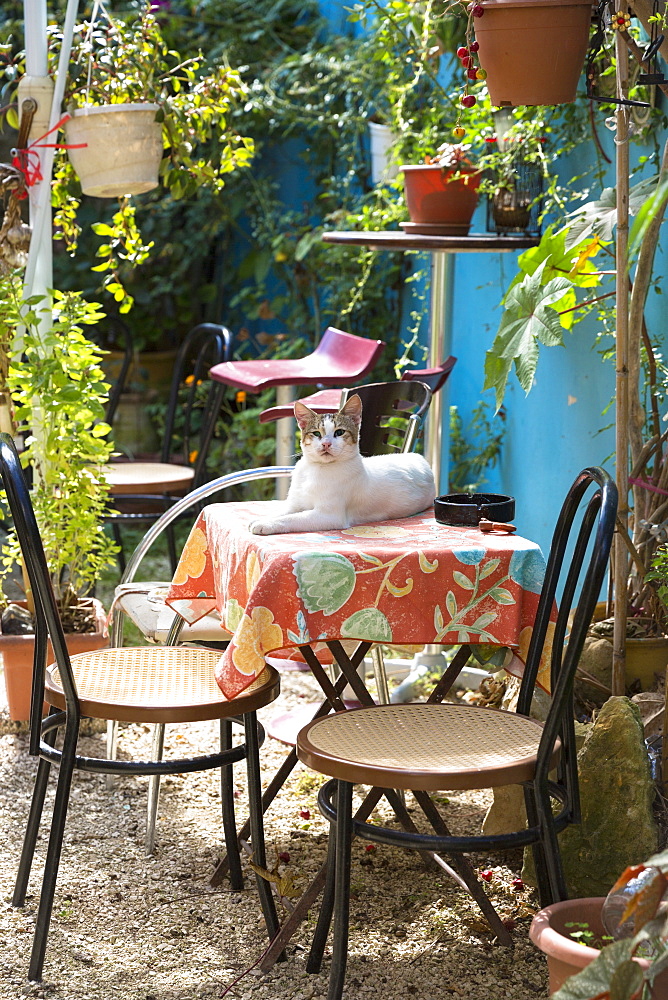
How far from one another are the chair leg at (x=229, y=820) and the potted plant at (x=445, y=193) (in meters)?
1.80

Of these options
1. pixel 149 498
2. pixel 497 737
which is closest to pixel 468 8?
pixel 497 737

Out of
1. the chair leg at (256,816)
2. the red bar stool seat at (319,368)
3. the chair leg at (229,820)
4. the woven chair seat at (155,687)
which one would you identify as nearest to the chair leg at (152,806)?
the chair leg at (229,820)

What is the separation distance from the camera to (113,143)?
→ 323 cm

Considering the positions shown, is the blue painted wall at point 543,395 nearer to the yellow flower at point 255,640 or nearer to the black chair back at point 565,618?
the black chair back at point 565,618

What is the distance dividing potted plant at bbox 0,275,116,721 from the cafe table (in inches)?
44.1

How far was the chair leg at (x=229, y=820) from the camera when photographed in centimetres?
254

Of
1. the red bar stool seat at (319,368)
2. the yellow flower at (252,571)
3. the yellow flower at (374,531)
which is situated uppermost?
the red bar stool seat at (319,368)

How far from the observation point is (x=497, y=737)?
2072mm

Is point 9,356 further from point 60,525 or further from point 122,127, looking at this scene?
point 122,127

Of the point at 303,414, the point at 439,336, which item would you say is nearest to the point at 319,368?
the point at 439,336

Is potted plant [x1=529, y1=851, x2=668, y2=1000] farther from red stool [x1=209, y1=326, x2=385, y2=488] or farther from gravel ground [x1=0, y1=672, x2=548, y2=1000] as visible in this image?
red stool [x1=209, y1=326, x2=385, y2=488]

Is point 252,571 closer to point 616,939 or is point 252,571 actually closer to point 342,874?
point 342,874

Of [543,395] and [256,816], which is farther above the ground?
[543,395]

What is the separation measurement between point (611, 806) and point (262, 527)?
0.90m
